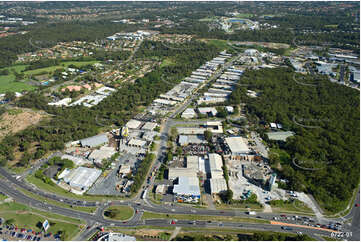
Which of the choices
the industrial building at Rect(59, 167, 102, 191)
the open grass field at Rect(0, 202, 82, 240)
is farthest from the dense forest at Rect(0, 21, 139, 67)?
the open grass field at Rect(0, 202, 82, 240)

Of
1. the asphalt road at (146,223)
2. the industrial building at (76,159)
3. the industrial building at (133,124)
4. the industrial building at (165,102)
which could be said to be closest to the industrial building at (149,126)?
the industrial building at (133,124)

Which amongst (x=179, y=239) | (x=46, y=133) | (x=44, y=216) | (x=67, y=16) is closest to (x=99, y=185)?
(x=44, y=216)

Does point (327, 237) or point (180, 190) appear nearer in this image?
point (327, 237)

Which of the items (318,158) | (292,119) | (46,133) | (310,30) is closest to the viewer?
(318,158)

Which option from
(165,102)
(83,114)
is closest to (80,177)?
(83,114)

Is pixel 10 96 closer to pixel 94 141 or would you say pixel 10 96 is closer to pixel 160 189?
pixel 94 141

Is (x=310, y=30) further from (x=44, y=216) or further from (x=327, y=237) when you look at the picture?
(x=44, y=216)

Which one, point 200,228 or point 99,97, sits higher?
point 99,97
